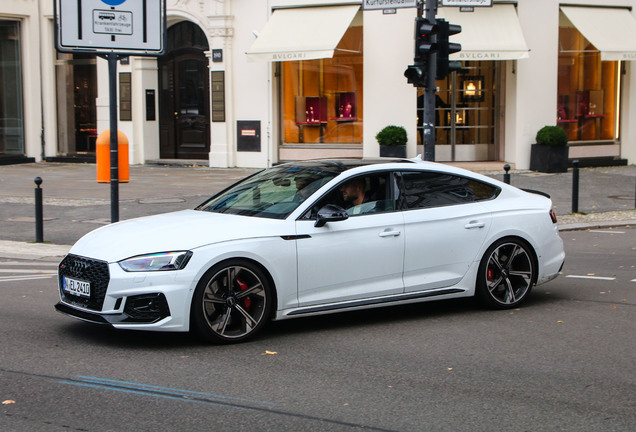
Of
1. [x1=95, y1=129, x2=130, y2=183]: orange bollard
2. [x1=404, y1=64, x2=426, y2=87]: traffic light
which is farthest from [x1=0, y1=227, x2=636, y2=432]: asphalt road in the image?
[x1=404, y1=64, x2=426, y2=87]: traffic light

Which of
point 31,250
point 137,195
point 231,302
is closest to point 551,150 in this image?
point 137,195

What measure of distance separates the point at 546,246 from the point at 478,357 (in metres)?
2.26

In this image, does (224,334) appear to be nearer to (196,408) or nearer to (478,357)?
(196,408)

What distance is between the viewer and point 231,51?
81.4 feet

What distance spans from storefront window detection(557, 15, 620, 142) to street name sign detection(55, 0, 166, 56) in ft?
48.2

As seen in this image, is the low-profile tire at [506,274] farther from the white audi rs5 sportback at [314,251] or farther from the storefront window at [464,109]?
the storefront window at [464,109]

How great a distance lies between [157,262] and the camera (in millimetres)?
6586

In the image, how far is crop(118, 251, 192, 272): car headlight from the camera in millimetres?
6562

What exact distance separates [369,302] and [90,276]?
7.74 ft

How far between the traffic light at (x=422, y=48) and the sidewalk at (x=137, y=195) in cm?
355

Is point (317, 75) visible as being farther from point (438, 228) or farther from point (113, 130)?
point (438, 228)

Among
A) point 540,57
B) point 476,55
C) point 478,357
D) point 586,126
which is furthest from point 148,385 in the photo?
point 586,126

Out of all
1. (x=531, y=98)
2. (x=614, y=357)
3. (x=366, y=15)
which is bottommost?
(x=614, y=357)

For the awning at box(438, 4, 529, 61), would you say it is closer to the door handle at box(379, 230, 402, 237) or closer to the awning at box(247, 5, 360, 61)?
the awning at box(247, 5, 360, 61)
